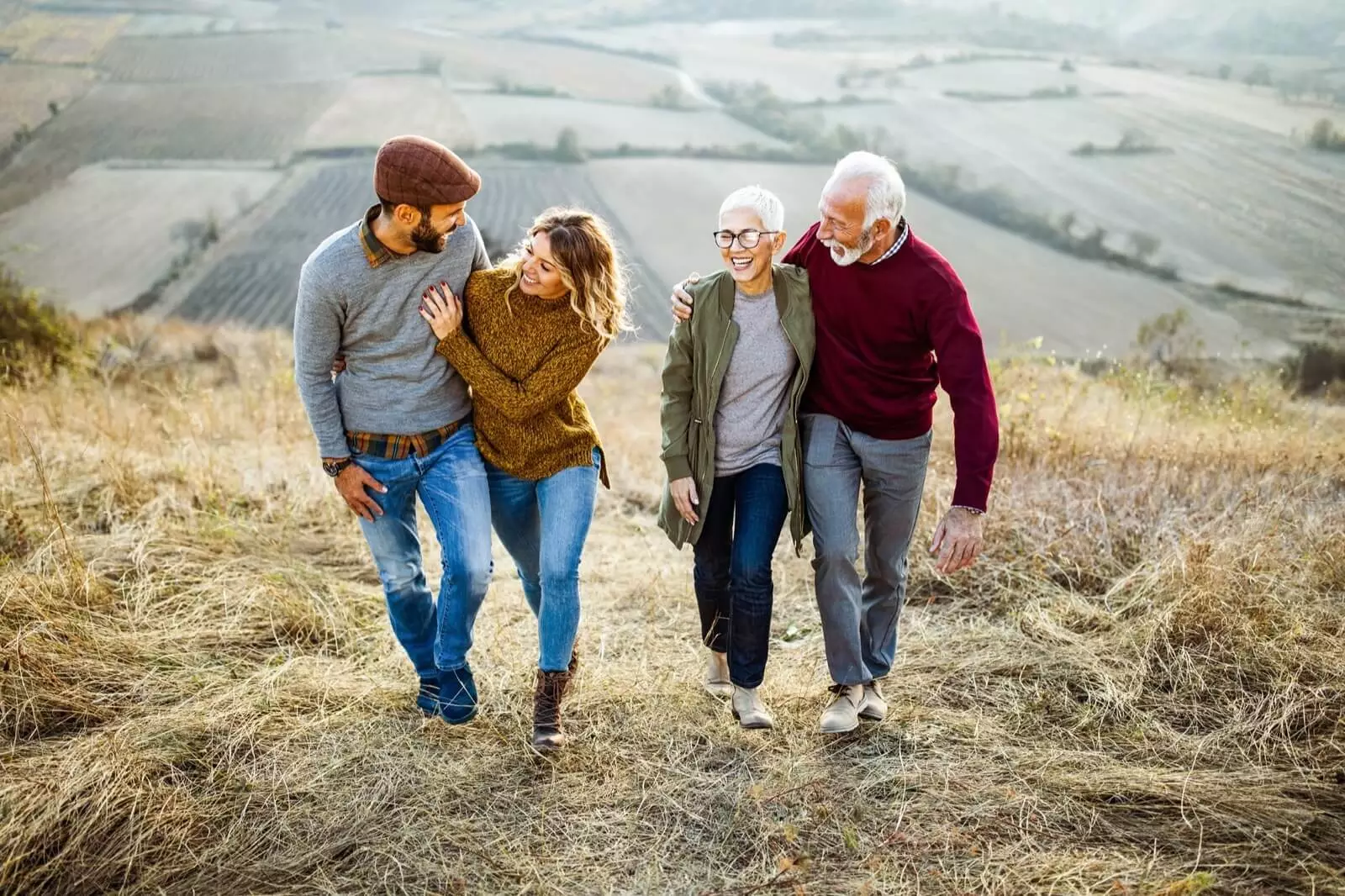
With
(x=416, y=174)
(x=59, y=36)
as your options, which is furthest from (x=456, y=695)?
(x=59, y=36)

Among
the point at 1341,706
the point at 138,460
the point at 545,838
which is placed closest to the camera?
the point at 545,838

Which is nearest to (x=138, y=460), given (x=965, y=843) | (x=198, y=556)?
(x=198, y=556)

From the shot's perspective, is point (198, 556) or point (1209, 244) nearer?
point (198, 556)

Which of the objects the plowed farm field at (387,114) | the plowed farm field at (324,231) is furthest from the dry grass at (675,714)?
the plowed farm field at (387,114)

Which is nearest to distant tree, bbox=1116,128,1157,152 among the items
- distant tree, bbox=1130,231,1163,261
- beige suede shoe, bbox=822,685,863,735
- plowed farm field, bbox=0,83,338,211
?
distant tree, bbox=1130,231,1163,261

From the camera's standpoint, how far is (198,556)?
4383 millimetres

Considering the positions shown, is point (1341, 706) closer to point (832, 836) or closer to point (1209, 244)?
point (832, 836)

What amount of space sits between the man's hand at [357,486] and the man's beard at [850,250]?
1596mm

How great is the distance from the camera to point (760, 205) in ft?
9.30

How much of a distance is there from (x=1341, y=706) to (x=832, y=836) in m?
1.91

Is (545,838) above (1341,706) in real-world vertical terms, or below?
below

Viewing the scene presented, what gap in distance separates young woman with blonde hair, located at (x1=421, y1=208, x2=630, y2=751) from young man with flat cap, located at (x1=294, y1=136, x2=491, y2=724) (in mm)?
97

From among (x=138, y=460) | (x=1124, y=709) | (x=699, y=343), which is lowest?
(x=138, y=460)

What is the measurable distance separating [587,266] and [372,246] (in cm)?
65
